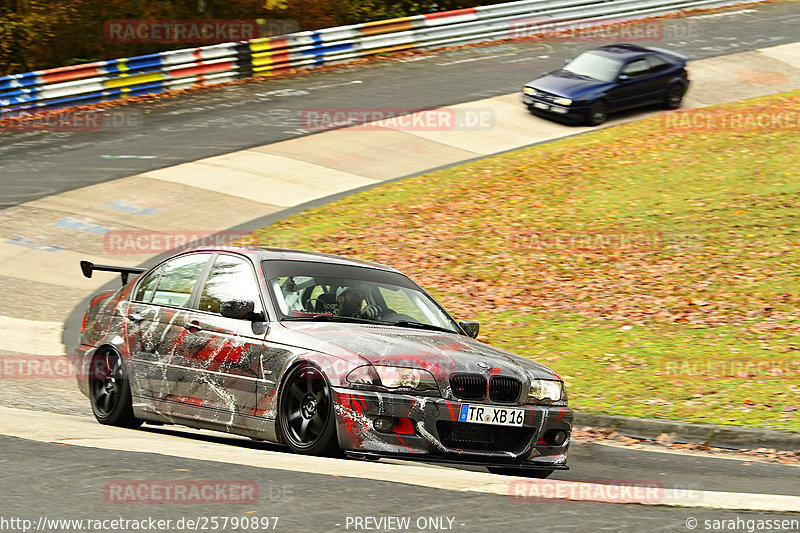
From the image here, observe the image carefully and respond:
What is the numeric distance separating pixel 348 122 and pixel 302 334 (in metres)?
18.0

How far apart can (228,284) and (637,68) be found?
65.2 ft

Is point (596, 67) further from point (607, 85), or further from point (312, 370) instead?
point (312, 370)

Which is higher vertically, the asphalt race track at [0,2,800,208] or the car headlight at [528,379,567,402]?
the car headlight at [528,379,567,402]

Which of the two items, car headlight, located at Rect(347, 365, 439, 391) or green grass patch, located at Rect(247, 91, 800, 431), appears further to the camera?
green grass patch, located at Rect(247, 91, 800, 431)

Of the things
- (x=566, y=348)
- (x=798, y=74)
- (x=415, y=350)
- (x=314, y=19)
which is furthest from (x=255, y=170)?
(x=798, y=74)

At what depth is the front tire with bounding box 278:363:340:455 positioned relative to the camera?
6.89m

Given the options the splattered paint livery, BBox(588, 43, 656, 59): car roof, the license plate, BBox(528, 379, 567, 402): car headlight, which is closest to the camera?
the splattered paint livery


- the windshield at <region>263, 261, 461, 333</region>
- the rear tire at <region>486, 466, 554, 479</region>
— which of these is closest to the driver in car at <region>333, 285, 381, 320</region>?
the windshield at <region>263, 261, 461, 333</region>

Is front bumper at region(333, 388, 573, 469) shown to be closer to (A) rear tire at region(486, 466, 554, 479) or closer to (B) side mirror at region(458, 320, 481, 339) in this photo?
(A) rear tire at region(486, 466, 554, 479)

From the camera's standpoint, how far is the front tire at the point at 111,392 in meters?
8.73

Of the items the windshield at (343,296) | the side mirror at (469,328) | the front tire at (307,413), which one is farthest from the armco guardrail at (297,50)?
the front tire at (307,413)

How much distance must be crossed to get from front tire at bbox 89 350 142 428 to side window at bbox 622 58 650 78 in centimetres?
1940

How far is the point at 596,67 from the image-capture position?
26000 millimetres

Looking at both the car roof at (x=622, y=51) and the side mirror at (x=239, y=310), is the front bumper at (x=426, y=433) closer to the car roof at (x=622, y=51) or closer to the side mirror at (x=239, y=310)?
the side mirror at (x=239, y=310)
